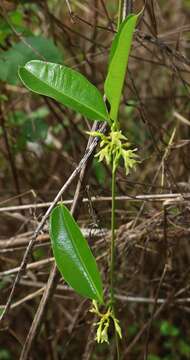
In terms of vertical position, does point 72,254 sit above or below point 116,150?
below

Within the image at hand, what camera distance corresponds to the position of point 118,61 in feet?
2.35

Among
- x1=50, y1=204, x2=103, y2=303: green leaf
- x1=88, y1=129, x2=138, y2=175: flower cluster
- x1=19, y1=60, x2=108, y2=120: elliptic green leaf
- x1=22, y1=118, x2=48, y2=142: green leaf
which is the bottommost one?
x1=22, y1=118, x2=48, y2=142: green leaf

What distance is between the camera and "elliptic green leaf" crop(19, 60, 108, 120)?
76cm

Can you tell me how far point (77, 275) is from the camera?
80 centimetres

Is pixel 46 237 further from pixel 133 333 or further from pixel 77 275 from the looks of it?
pixel 133 333

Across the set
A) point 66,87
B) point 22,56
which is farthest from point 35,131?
point 66,87

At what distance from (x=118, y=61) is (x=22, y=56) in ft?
2.24

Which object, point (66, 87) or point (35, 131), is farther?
point (35, 131)

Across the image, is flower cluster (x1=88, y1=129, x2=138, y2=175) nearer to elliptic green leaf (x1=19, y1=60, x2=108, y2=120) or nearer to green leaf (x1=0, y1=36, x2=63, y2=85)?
elliptic green leaf (x1=19, y1=60, x2=108, y2=120)

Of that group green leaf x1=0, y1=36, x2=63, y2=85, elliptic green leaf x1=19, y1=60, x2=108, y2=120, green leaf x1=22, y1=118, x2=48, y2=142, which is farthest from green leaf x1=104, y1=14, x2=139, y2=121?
green leaf x1=22, y1=118, x2=48, y2=142

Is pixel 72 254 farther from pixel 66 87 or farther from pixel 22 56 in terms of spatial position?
pixel 22 56

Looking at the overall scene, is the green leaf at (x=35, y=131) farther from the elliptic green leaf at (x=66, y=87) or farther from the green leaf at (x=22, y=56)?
the elliptic green leaf at (x=66, y=87)

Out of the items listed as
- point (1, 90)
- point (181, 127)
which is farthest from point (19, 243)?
point (181, 127)

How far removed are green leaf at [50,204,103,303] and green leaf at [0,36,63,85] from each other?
2.01ft
